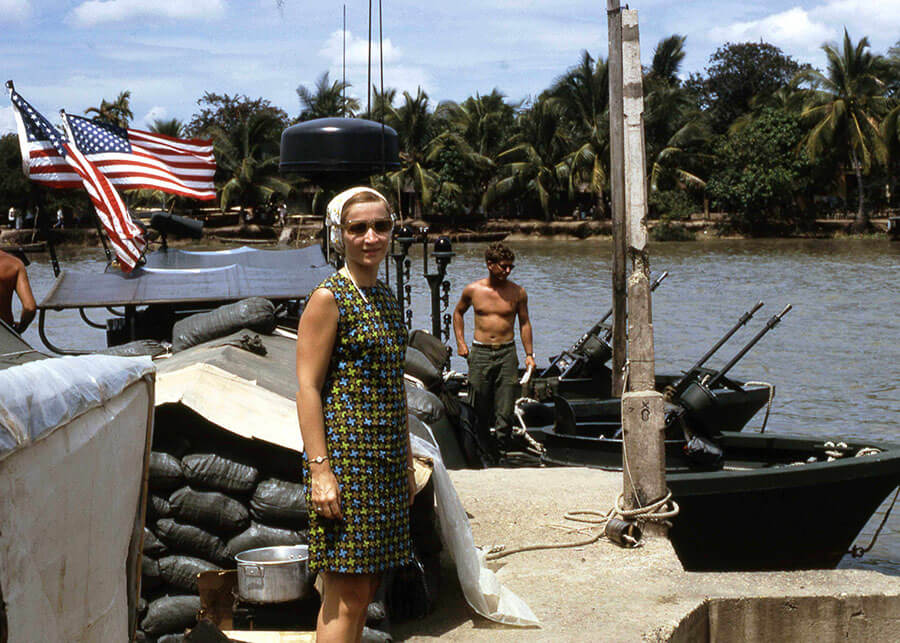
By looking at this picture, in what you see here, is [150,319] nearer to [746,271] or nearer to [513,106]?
[746,271]

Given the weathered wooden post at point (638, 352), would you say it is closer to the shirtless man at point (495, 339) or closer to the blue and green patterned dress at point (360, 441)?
the blue and green patterned dress at point (360, 441)

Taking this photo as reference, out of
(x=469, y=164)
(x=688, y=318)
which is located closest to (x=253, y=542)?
(x=688, y=318)

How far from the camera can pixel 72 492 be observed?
2609 mm

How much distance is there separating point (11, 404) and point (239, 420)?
8.03ft

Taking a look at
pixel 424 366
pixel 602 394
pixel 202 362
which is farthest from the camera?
pixel 602 394

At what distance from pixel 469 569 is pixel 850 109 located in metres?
49.8

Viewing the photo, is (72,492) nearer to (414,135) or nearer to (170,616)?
(170,616)

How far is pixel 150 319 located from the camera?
948cm

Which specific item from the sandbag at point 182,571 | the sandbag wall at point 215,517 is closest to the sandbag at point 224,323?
the sandbag wall at point 215,517

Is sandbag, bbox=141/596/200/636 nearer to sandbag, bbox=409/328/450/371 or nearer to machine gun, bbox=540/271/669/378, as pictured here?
sandbag, bbox=409/328/450/371

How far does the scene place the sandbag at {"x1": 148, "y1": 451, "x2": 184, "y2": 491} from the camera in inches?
184

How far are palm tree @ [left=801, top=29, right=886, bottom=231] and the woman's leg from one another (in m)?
A: 48.6

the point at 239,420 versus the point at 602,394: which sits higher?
the point at 239,420

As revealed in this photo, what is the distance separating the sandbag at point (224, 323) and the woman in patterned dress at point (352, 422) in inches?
138
